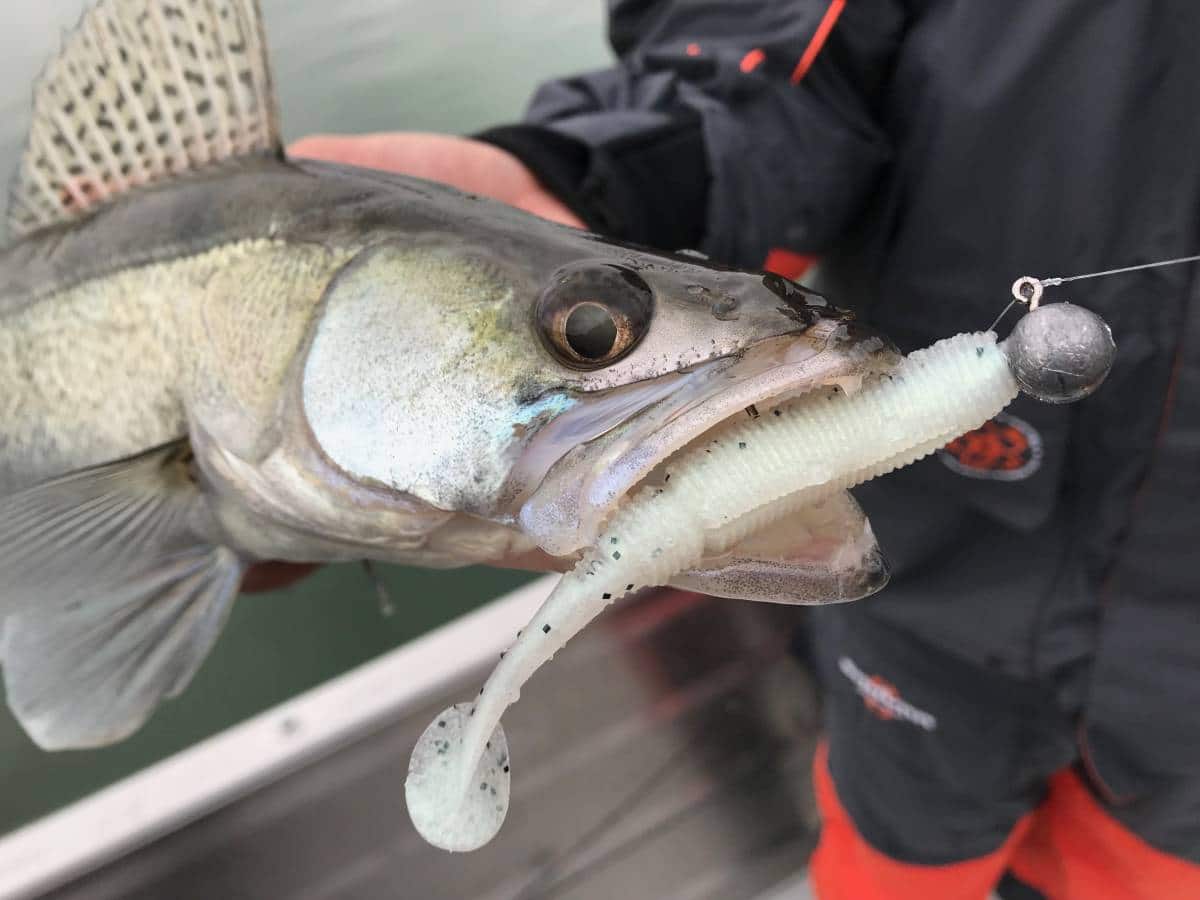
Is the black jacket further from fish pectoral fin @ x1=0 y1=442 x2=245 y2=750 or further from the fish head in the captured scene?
fish pectoral fin @ x1=0 y1=442 x2=245 y2=750

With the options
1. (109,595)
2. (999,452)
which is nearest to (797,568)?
(999,452)

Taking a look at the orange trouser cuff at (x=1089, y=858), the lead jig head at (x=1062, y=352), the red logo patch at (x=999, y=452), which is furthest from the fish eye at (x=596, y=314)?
the orange trouser cuff at (x=1089, y=858)

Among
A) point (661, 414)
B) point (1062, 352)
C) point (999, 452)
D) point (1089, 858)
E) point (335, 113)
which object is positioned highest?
point (1062, 352)

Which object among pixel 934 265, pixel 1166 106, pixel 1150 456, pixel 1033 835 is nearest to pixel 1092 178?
pixel 1166 106

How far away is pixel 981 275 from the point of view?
1.05 meters

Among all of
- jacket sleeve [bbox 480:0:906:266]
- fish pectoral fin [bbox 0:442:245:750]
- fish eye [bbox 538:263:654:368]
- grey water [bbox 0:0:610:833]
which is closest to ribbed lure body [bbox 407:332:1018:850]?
fish eye [bbox 538:263:654:368]

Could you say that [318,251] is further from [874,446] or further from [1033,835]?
[1033,835]

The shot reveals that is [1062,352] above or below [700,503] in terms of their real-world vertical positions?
above

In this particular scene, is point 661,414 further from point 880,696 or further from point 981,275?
point 880,696

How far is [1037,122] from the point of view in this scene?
994 millimetres

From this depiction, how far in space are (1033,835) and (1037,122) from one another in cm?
125

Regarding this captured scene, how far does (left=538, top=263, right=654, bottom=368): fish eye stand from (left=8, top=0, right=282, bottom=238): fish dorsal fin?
0.54 metres

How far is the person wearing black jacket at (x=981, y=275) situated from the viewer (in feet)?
3.12

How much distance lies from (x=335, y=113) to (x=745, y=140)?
241 centimetres
